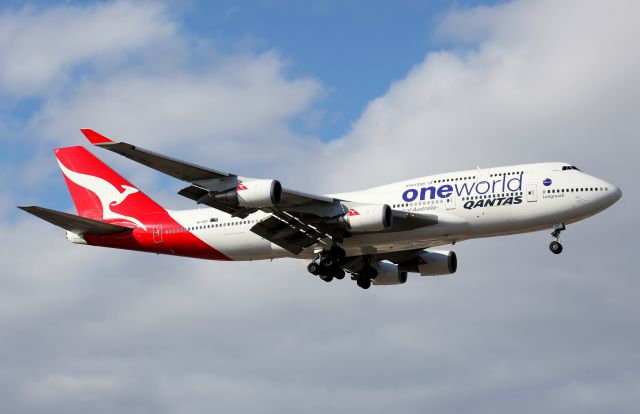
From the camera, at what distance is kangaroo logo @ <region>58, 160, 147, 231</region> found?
177 feet

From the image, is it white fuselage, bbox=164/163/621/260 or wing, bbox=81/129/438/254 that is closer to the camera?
wing, bbox=81/129/438/254

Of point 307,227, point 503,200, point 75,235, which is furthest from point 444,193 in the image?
point 75,235

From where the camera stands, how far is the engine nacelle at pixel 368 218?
149 feet

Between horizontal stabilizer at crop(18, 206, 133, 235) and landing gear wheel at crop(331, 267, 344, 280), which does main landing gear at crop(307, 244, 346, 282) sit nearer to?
landing gear wheel at crop(331, 267, 344, 280)

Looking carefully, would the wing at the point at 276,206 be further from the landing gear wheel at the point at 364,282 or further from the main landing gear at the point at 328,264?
the landing gear wheel at the point at 364,282

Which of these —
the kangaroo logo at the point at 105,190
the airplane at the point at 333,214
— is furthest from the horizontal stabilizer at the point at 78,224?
the kangaroo logo at the point at 105,190

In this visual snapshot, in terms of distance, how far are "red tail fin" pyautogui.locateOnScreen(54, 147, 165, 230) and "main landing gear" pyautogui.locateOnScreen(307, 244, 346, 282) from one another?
8.51 metres

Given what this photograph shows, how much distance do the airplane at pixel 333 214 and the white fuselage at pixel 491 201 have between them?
0.04 m

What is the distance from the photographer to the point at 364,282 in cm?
5475

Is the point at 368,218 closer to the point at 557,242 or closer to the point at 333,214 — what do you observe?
the point at 333,214

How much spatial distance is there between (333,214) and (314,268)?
388cm

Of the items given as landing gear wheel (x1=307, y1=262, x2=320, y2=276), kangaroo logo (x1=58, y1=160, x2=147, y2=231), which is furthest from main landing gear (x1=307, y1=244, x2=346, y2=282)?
kangaroo logo (x1=58, y1=160, x2=147, y2=231)

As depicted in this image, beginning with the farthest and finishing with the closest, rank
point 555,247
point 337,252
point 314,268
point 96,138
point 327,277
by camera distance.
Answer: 1. point 327,277
2. point 314,268
3. point 337,252
4. point 555,247
5. point 96,138

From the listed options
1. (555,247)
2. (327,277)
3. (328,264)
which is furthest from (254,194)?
(555,247)
